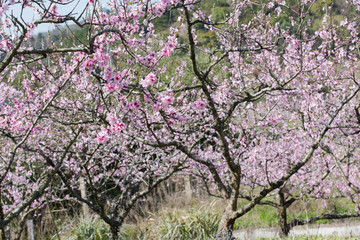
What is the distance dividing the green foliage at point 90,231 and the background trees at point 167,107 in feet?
2.14

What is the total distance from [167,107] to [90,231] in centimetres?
362

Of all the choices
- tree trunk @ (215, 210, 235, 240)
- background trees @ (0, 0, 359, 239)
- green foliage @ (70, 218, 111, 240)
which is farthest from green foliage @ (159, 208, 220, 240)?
green foliage @ (70, 218, 111, 240)

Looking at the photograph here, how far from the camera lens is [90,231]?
20.2 feet

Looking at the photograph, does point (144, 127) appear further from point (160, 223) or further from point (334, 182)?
point (334, 182)

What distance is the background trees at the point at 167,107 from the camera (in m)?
3.36

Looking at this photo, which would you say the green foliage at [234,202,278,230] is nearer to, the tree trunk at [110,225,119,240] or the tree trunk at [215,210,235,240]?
the tree trunk at [215,210,235,240]

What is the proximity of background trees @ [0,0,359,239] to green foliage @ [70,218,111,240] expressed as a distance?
2.14 feet

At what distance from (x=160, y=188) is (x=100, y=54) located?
761cm

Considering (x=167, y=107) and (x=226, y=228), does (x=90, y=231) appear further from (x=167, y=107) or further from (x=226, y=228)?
(x=167, y=107)

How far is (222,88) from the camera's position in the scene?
4059mm

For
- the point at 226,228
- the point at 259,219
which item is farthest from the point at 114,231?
the point at 259,219

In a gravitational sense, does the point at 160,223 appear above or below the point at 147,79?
below

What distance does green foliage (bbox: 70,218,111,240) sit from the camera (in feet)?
19.8

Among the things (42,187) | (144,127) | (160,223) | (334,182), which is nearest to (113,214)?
(160,223)
